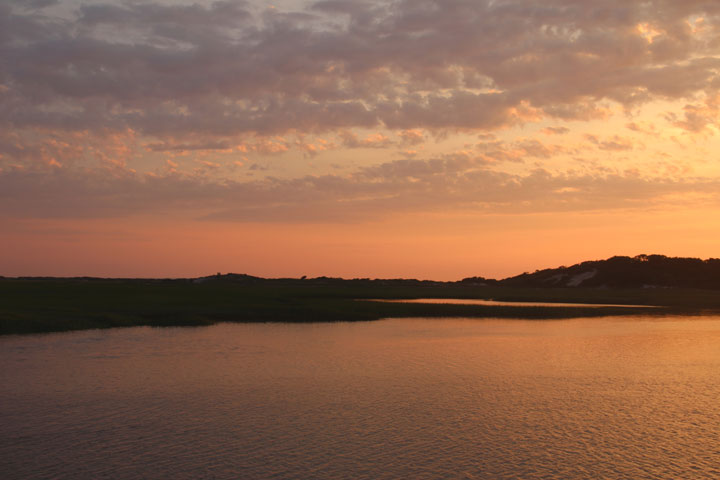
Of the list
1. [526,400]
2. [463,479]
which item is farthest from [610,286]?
[463,479]

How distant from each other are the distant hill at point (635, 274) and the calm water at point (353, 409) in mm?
129551

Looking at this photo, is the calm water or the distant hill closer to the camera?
the calm water

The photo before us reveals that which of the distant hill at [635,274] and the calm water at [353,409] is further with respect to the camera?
the distant hill at [635,274]

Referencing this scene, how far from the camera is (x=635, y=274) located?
167 m

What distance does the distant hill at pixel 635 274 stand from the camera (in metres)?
159

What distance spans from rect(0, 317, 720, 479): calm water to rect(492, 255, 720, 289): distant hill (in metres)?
130

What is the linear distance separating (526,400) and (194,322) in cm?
3631

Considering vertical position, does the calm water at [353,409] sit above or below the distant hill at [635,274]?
below

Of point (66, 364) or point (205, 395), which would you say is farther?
point (66, 364)

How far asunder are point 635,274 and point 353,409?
16251 cm

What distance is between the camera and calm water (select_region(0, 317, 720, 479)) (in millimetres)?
17078

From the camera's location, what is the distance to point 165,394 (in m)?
25.6

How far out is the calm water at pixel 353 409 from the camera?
17078mm

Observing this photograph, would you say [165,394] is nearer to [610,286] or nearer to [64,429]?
[64,429]
